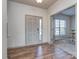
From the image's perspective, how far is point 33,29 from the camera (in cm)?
600

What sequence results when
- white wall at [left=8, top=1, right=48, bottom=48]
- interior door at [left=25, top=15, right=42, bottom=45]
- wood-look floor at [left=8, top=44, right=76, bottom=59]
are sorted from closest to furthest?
wood-look floor at [left=8, top=44, right=76, bottom=59], white wall at [left=8, top=1, right=48, bottom=48], interior door at [left=25, top=15, right=42, bottom=45]

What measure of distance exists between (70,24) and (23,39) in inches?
271

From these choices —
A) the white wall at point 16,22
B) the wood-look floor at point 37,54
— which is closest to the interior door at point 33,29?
the white wall at point 16,22

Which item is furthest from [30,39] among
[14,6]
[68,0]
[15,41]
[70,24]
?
[70,24]

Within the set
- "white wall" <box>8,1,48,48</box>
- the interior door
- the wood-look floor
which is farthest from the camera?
the interior door

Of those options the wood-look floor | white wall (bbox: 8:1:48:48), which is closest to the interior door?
white wall (bbox: 8:1:48:48)

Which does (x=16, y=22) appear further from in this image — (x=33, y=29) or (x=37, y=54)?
(x=37, y=54)

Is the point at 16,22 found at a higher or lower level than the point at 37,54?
higher

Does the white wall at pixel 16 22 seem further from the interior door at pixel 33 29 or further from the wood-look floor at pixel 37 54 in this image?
the wood-look floor at pixel 37 54

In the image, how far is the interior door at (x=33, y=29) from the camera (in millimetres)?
5695

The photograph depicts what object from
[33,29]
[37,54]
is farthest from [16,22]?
[37,54]

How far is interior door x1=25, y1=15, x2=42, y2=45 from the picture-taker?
5.70 m

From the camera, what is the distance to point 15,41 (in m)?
5.06

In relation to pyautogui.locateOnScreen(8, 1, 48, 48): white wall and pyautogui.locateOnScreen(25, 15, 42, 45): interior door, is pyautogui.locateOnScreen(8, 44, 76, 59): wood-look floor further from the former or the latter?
pyautogui.locateOnScreen(25, 15, 42, 45): interior door
